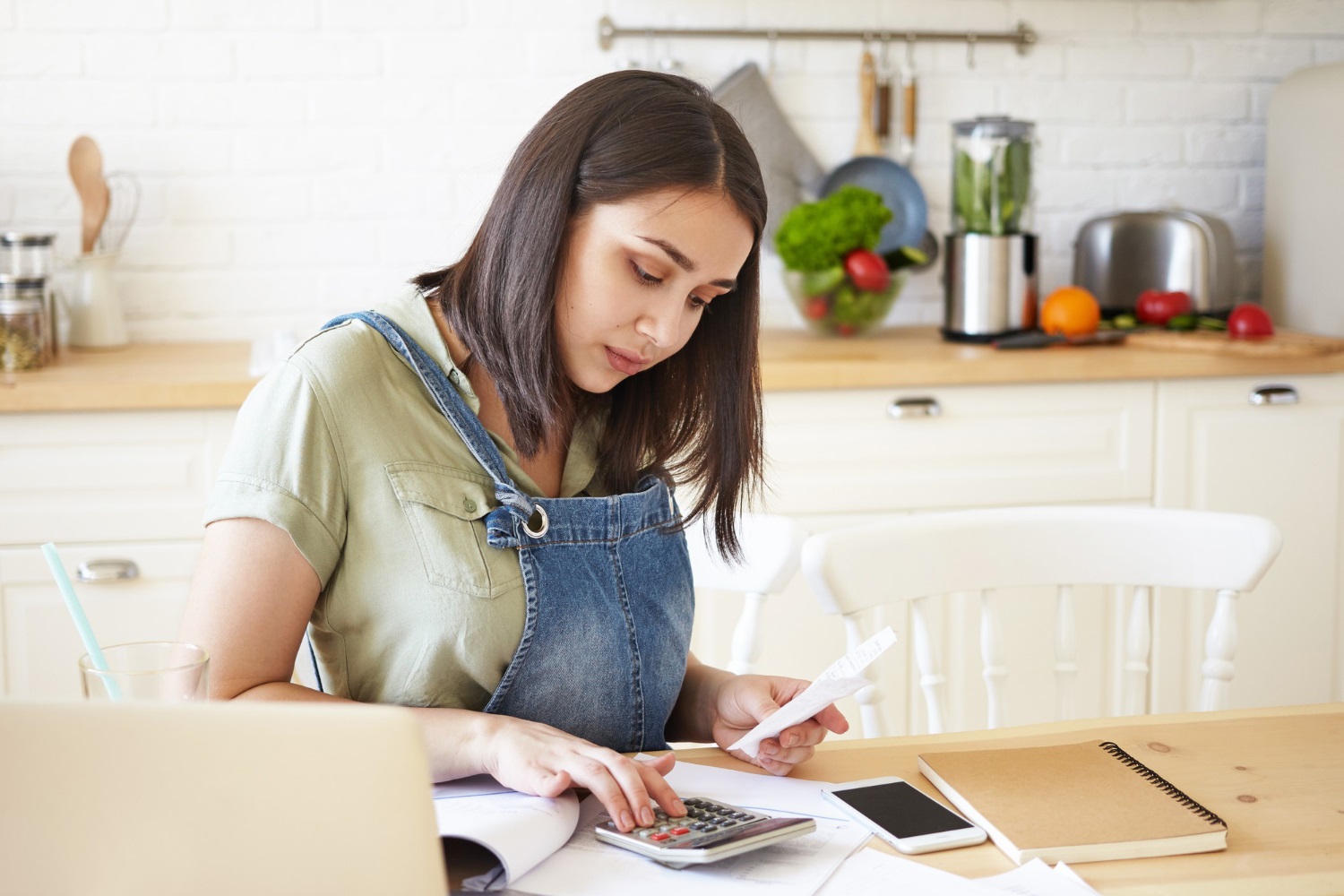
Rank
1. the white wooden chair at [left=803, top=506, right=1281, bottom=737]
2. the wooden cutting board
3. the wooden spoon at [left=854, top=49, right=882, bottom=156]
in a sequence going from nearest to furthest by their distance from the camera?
the white wooden chair at [left=803, top=506, right=1281, bottom=737]
the wooden cutting board
the wooden spoon at [left=854, top=49, right=882, bottom=156]

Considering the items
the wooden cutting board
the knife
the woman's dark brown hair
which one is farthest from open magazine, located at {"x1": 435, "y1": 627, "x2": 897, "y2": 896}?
the wooden cutting board

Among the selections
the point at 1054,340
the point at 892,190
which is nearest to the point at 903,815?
the point at 1054,340

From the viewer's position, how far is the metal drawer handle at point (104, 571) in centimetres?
220

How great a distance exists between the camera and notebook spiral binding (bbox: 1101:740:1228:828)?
960 millimetres

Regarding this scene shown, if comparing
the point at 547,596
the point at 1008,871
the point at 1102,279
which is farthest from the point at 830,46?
the point at 1008,871

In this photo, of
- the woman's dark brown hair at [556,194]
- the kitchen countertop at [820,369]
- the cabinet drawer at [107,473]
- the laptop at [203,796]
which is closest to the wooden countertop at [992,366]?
the kitchen countertop at [820,369]

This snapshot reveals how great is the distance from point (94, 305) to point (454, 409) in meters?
1.71

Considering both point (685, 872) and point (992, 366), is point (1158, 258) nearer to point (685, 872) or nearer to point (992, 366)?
point (992, 366)

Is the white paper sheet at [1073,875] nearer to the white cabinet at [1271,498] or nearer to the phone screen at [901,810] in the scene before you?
the phone screen at [901,810]

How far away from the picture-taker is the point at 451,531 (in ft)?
3.59

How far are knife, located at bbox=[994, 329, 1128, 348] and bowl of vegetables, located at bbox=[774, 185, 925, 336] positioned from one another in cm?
25

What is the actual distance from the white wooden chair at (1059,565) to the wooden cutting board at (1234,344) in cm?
110

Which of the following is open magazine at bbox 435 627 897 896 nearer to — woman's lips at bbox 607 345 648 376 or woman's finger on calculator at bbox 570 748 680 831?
woman's finger on calculator at bbox 570 748 680 831

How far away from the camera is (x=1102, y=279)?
9.45 ft
